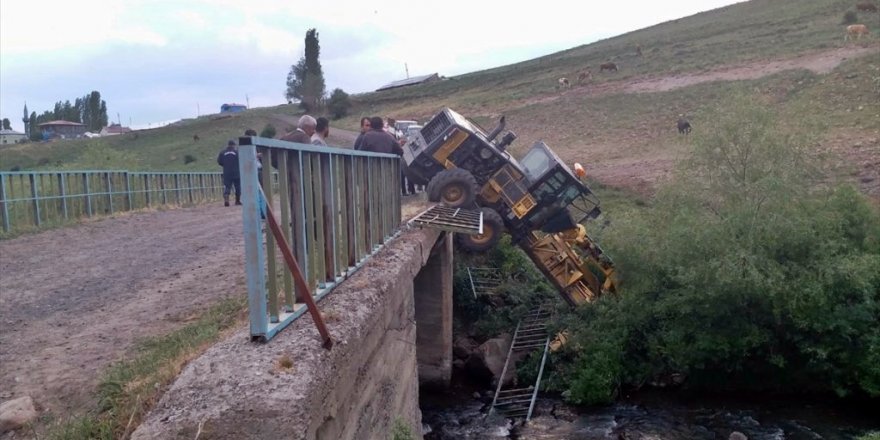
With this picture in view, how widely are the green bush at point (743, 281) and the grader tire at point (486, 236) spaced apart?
226 centimetres

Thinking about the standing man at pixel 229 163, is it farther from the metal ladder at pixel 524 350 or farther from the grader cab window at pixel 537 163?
the metal ladder at pixel 524 350

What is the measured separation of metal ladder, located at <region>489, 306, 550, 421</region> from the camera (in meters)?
12.8

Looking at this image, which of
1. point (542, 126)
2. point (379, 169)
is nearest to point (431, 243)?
point (379, 169)

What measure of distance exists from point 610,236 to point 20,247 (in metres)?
10.5

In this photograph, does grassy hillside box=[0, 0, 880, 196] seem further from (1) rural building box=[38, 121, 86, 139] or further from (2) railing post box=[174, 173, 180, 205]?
(1) rural building box=[38, 121, 86, 139]

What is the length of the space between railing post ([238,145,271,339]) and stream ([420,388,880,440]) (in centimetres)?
798

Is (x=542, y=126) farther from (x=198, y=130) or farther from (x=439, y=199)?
(x=198, y=130)

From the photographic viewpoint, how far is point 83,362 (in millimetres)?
5762

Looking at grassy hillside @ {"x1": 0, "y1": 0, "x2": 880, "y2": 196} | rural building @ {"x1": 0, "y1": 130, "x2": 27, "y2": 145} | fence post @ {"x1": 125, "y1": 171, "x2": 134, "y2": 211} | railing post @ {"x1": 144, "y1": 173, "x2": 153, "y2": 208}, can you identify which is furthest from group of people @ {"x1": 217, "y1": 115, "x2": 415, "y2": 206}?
rural building @ {"x1": 0, "y1": 130, "x2": 27, "y2": 145}

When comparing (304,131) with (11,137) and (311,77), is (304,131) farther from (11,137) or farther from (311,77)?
(11,137)

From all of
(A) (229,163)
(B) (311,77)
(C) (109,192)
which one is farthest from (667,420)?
(B) (311,77)

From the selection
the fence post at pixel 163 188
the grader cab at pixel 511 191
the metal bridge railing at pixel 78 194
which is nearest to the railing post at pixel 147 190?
the metal bridge railing at pixel 78 194

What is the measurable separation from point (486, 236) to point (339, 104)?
49.8 meters

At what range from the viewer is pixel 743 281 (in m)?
11.8
